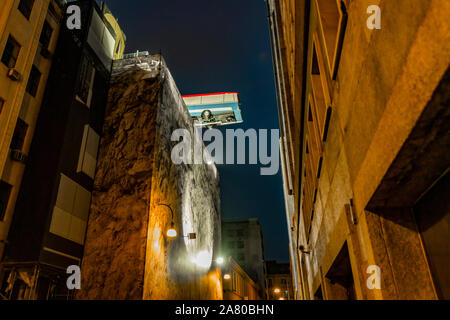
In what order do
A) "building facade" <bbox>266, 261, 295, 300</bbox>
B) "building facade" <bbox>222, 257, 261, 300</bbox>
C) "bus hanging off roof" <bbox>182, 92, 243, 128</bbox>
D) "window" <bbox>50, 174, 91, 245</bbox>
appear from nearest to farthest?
"window" <bbox>50, 174, 91, 245</bbox>, "building facade" <bbox>222, 257, 261, 300</bbox>, "bus hanging off roof" <bbox>182, 92, 243, 128</bbox>, "building facade" <bbox>266, 261, 295, 300</bbox>

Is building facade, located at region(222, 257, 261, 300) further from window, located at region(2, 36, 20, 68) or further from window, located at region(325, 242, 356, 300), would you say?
window, located at region(2, 36, 20, 68)

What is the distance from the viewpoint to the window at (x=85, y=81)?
1356 cm

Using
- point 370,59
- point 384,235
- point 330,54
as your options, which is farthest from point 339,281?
point 370,59

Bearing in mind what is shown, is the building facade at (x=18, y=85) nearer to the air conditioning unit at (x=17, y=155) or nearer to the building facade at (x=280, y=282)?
the air conditioning unit at (x=17, y=155)

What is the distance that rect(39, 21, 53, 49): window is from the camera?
13.4 metres

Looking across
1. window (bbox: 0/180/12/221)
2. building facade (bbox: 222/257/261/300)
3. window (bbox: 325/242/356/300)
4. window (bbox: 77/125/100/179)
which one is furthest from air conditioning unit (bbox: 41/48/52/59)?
building facade (bbox: 222/257/261/300)

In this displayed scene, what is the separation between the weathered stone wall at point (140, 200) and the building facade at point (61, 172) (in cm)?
65

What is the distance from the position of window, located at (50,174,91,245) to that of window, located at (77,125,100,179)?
33.4 inches

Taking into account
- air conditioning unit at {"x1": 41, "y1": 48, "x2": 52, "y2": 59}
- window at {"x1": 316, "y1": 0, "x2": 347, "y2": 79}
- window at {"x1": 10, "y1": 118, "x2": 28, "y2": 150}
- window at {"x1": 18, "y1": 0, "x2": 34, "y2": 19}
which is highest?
window at {"x1": 18, "y1": 0, "x2": 34, "y2": 19}

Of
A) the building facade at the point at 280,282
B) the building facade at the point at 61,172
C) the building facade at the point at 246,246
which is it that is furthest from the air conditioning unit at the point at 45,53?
the building facade at the point at 280,282

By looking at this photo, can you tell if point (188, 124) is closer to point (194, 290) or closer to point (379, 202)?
point (194, 290)

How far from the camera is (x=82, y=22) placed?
573 inches

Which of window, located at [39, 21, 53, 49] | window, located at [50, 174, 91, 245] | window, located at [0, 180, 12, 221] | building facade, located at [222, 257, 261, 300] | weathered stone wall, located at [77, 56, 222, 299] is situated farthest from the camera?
building facade, located at [222, 257, 261, 300]

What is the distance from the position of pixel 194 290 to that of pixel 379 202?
1574 cm
